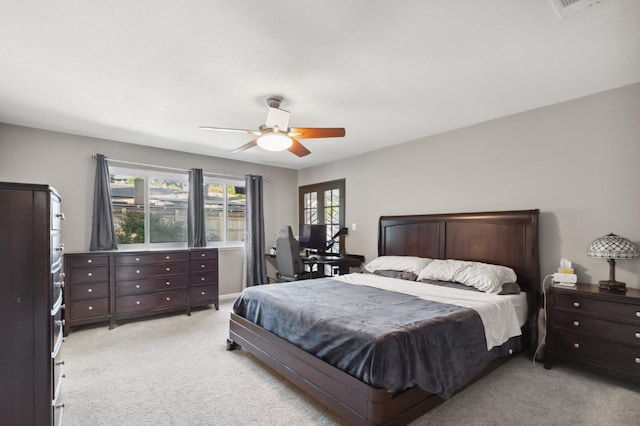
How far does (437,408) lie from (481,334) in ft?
2.10

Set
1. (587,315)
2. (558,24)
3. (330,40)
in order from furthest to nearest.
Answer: (587,315) → (330,40) → (558,24)

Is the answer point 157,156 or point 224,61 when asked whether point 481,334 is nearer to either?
point 224,61

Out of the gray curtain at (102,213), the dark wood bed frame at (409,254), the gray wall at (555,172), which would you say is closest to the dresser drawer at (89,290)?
the gray curtain at (102,213)

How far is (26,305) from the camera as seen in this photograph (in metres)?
1.52

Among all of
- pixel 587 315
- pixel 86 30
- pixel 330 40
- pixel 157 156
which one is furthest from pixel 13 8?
pixel 587 315

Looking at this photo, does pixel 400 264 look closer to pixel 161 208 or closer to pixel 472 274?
pixel 472 274

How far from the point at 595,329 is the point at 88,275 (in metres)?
5.30

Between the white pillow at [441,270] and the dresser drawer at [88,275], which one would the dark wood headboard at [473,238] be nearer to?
the white pillow at [441,270]

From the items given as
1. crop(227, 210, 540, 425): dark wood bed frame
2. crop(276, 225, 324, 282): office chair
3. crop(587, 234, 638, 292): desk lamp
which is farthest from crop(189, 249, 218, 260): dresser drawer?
crop(587, 234, 638, 292): desk lamp

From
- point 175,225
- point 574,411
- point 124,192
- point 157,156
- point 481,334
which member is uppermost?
point 157,156

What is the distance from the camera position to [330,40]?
205 cm

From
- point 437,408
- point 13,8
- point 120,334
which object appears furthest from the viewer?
point 120,334

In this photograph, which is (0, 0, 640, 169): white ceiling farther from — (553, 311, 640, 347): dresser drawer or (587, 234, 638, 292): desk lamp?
(553, 311, 640, 347): dresser drawer

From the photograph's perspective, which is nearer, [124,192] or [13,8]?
[13,8]
